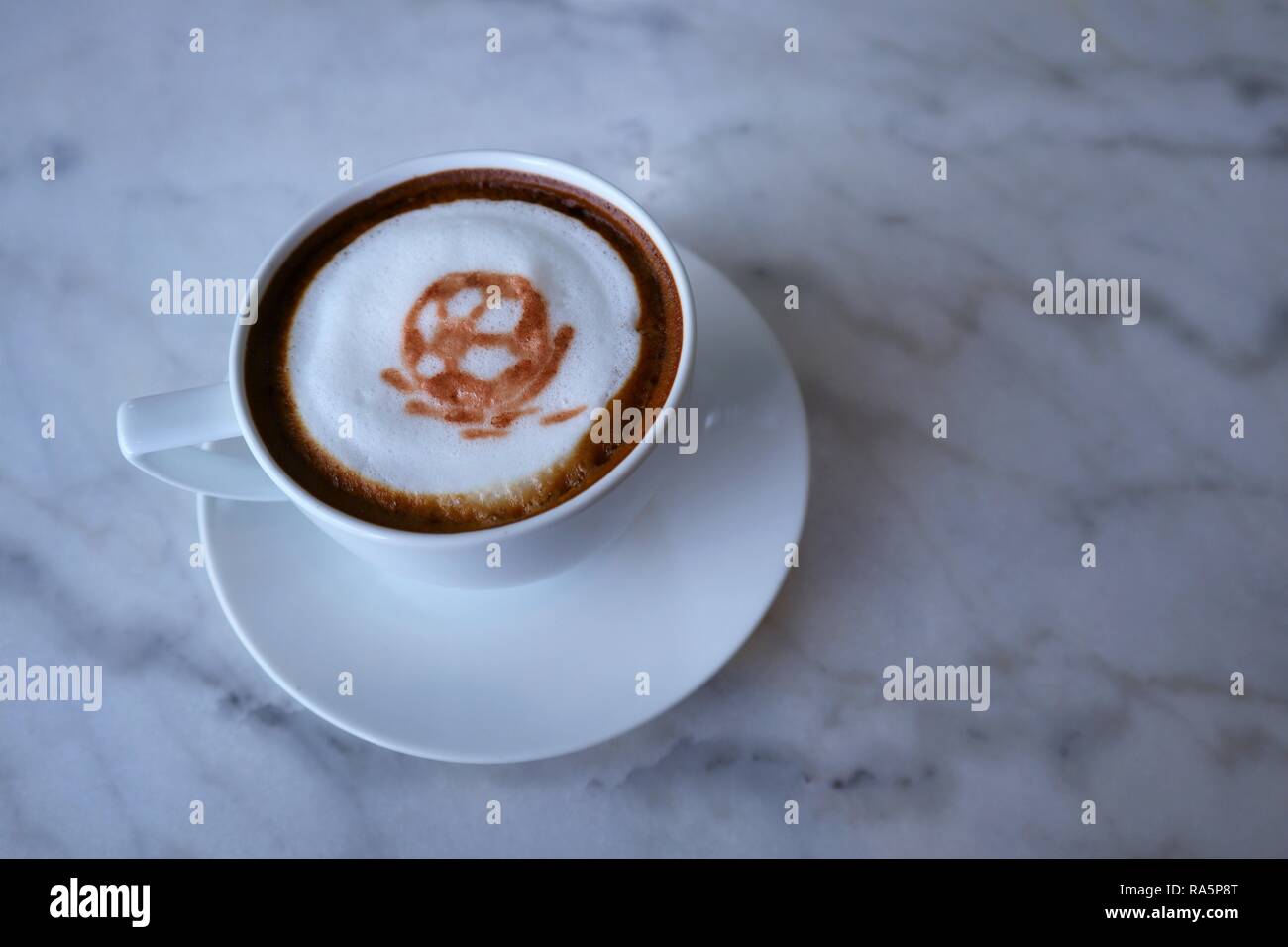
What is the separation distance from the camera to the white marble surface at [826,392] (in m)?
1.34

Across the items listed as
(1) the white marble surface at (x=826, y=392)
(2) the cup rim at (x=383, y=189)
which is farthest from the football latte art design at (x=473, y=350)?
(1) the white marble surface at (x=826, y=392)

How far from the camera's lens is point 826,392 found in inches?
64.4

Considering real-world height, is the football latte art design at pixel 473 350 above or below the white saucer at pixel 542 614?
above

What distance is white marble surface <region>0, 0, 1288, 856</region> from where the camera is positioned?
1.34 metres

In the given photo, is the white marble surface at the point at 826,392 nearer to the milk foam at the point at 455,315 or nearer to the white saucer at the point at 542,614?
the white saucer at the point at 542,614

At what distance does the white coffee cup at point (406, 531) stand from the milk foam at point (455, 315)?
6 centimetres

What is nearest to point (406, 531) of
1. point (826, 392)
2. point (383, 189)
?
point (383, 189)

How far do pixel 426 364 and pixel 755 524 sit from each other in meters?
0.45

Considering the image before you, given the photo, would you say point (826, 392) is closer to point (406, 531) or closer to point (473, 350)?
point (473, 350)

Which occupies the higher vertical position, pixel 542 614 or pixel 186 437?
pixel 186 437

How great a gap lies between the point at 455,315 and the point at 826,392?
649 millimetres
